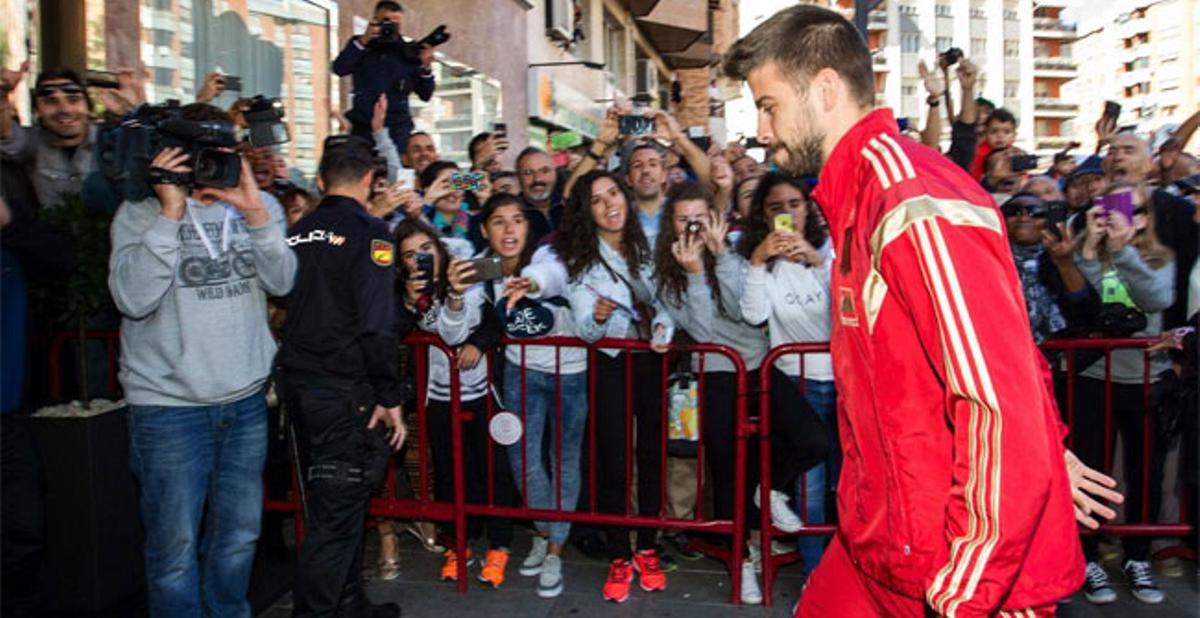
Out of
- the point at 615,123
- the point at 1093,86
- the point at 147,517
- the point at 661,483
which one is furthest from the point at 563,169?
the point at 1093,86

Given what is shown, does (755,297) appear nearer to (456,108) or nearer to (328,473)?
(328,473)

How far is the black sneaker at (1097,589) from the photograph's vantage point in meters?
4.88

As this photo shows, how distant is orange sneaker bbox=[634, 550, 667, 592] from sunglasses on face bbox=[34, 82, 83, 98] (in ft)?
12.8

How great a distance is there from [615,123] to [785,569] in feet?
10.9

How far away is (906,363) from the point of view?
1.98 m

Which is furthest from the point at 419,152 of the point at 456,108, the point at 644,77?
the point at 644,77

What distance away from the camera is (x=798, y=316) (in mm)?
4996

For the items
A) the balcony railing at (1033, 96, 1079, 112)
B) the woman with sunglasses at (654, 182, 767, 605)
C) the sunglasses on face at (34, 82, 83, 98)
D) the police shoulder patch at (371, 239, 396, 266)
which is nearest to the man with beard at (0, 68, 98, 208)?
the sunglasses on face at (34, 82, 83, 98)

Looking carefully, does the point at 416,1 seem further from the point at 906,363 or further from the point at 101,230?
the point at 906,363

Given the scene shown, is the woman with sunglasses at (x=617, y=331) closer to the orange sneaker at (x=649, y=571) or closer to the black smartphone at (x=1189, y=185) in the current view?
the orange sneaker at (x=649, y=571)

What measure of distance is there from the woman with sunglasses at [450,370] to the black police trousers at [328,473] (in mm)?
964

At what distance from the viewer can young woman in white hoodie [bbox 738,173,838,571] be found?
491 centimetres

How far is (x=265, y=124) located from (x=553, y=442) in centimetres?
222

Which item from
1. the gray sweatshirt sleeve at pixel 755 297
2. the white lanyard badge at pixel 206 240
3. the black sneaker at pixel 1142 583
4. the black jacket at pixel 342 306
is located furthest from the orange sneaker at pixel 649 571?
the white lanyard badge at pixel 206 240
